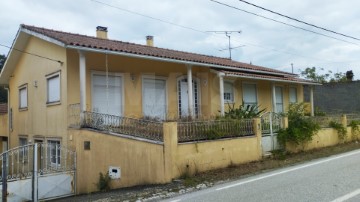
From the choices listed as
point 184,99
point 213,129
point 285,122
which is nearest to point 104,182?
point 213,129

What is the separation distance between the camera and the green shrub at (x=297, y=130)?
13.5 metres

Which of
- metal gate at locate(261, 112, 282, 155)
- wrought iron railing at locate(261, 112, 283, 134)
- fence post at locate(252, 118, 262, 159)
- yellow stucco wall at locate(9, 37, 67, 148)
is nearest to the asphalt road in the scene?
fence post at locate(252, 118, 262, 159)

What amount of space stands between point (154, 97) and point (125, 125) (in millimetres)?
5016

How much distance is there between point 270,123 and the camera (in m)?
13.3

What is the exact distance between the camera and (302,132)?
45.6 feet

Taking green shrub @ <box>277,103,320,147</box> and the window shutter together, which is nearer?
the window shutter

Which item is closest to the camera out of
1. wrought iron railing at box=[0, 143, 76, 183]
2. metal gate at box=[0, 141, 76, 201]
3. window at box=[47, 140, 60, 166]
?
metal gate at box=[0, 141, 76, 201]

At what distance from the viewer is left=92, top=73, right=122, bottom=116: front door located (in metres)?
13.3

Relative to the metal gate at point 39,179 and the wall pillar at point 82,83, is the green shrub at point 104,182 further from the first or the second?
the wall pillar at point 82,83

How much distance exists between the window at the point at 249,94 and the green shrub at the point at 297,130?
4.23 metres

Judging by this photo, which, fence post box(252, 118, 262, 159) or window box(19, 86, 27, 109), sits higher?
window box(19, 86, 27, 109)

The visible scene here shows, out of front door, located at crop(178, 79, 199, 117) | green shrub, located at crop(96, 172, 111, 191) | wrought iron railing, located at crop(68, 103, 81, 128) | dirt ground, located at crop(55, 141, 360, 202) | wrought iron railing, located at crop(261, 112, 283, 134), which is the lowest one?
green shrub, located at crop(96, 172, 111, 191)

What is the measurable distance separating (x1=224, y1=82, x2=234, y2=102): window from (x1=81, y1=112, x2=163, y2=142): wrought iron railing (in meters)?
8.12

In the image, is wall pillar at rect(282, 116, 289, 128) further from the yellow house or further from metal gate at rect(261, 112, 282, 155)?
the yellow house
